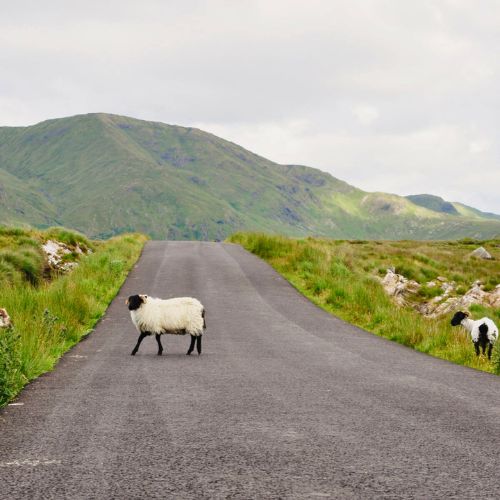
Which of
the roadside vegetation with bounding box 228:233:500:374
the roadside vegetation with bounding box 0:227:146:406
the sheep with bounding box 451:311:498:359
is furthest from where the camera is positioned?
the roadside vegetation with bounding box 228:233:500:374

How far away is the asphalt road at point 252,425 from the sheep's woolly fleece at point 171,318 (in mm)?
649

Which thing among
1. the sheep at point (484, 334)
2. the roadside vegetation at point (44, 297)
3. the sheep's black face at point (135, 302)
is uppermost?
the sheep at point (484, 334)

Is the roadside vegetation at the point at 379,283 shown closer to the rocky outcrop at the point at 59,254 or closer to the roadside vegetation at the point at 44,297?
A: the roadside vegetation at the point at 44,297

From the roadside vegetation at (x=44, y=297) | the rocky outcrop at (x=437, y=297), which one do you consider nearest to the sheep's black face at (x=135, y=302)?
the roadside vegetation at (x=44, y=297)

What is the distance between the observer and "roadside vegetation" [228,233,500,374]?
14.7m

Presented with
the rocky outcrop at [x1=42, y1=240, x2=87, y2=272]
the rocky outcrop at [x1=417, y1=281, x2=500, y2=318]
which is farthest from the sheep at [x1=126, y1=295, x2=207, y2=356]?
the rocky outcrop at [x1=42, y1=240, x2=87, y2=272]

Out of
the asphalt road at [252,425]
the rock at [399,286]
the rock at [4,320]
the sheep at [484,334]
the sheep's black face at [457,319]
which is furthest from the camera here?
the rock at [399,286]

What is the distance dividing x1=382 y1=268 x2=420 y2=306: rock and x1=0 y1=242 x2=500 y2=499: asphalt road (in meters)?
16.0

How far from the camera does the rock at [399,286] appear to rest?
29911mm

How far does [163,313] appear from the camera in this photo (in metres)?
12.8

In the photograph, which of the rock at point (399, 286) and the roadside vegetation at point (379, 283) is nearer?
the roadside vegetation at point (379, 283)

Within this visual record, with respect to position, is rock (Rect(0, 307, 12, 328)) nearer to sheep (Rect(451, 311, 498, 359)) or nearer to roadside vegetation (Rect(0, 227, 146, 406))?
roadside vegetation (Rect(0, 227, 146, 406))

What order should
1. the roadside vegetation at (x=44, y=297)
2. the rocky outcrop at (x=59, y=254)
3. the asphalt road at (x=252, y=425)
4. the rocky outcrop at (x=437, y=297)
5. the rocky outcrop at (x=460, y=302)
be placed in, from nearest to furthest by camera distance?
the asphalt road at (x=252, y=425), the roadside vegetation at (x=44, y=297), the rocky outcrop at (x=460, y=302), the rocky outcrop at (x=437, y=297), the rocky outcrop at (x=59, y=254)

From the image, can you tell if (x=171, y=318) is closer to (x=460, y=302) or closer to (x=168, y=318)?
(x=168, y=318)
